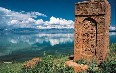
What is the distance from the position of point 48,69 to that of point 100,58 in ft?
17.1

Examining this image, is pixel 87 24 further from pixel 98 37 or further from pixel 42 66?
pixel 42 66

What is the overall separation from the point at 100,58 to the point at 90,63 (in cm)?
81

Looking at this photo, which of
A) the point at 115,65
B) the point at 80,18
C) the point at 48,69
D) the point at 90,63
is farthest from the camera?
the point at 80,18

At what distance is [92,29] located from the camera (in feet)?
59.7

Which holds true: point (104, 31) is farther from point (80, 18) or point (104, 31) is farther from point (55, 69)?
point (55, 69)

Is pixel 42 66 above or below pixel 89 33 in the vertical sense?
below

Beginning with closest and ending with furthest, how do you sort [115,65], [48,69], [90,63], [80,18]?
[48,69]
[115,65]
[90,63]
[80,18]

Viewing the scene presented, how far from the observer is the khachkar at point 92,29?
17594 millimetres

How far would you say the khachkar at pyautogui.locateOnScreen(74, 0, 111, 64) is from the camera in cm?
1759

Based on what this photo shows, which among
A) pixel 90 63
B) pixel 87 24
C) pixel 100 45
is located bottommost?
pixel 90 63

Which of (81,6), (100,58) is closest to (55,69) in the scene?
(100,58)

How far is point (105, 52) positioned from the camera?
1794 cm

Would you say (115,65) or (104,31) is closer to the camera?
(115,65)

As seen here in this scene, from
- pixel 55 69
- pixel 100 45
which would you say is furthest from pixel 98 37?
pixel 55 69
